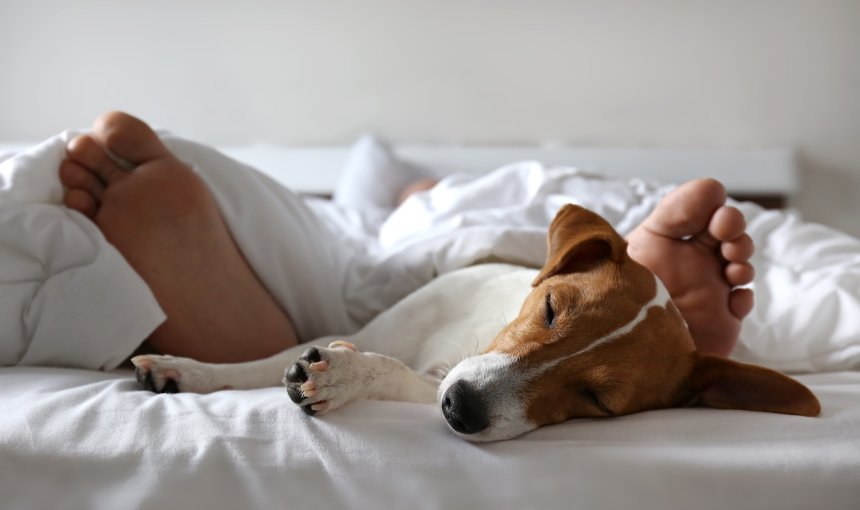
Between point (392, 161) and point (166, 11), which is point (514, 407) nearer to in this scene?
point (392, 161)

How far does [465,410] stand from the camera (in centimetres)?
93

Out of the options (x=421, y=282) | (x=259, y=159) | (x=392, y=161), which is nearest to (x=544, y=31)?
(x=392, y=161)

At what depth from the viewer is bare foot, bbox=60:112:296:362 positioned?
1.34m

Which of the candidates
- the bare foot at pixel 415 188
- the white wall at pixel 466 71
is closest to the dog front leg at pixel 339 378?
the bare foot at pixel 415 188

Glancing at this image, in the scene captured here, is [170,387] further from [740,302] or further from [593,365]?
[740,302]

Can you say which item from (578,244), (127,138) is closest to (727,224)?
(578,244)

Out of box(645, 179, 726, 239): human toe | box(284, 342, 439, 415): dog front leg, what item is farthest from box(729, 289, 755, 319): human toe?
box(284, 342, 439, 415): dog front leg

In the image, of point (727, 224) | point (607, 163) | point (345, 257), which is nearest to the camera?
point (727, 224)

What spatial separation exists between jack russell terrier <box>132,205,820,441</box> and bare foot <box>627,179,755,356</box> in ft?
0.65

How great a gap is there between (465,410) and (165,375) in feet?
1.45

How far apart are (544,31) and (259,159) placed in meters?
1.13

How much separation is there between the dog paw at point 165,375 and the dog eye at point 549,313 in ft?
1.56

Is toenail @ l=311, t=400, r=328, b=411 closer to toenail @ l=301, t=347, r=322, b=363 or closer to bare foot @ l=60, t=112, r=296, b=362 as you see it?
toenail @ l=301, t=347, r=322, b=363

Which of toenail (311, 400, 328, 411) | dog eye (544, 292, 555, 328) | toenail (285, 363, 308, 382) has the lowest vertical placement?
toenail (311, 400, 328, 411)
